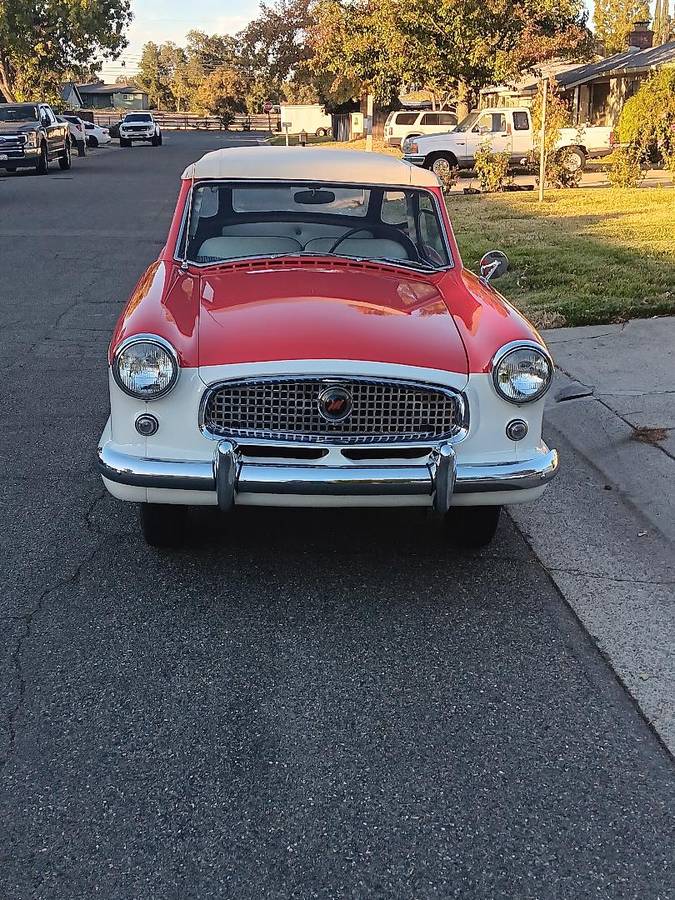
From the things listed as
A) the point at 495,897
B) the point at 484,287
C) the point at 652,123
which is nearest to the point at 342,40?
the point at 652,123

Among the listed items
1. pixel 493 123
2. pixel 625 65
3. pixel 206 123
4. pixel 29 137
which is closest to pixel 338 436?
pixel 493 123

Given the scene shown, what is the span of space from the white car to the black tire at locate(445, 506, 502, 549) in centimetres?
4854

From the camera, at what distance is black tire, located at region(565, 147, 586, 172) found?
67.8 feet

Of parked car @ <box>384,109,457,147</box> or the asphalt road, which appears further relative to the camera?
parked car @ <box>384,109,457,147</box>

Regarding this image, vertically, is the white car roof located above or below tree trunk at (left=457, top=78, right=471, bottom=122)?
above

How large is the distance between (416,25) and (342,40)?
5.89m

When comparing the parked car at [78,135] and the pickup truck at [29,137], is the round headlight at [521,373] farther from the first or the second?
the parked car at [78,135]

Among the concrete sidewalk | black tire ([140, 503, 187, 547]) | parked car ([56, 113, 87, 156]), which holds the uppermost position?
black tire ([140, 503, 187, 547])

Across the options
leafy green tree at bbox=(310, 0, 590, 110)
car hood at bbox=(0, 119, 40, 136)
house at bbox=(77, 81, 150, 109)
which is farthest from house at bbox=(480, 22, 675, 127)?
house at bbox=(77, 81, 150, 109)

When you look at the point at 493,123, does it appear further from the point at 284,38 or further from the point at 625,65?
the point at 284,38

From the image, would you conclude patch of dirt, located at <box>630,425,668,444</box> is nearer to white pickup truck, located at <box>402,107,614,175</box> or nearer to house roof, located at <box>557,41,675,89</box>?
white pickup truck, located at <box>402,107,614,175</box>

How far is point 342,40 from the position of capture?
119 feet

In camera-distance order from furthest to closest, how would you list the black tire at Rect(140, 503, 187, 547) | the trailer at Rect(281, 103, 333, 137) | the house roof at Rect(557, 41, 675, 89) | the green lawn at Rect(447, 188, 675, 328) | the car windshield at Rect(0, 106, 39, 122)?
the trailer at Rect(281, 103, 333, 137)
the house roof at Rect(557, 41, 675, 89)
the car windshield at Rect(0, 106, 39, 122)
the green lawn at Rect(447, 188, 675, 328)
the black tire at Rect(140, 503, 187, 547)

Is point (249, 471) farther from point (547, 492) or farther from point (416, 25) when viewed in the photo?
point (416, 25)
